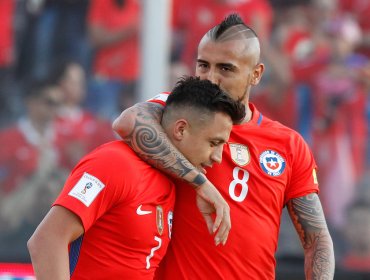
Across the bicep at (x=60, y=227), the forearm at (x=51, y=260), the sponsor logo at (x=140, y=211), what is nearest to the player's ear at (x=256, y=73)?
the sponsor logo at (x=140, y=211)

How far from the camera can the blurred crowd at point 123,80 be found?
8.14m

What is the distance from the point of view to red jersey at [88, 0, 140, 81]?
834 cm

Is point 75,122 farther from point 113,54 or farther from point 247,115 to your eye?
point 247,115

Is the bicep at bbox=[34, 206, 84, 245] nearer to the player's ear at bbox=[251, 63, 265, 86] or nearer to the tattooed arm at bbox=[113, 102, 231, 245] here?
the tattooed arm at bbox=[113, 102, 231, 245]

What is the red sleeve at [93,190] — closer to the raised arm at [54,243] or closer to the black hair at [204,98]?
the raised arm at [54,243]

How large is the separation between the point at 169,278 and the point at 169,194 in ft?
1.33

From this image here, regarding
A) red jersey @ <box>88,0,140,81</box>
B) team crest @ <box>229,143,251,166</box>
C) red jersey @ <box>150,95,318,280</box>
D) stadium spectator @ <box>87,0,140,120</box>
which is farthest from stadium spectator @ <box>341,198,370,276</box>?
team crest @ <box>229,143,251,166</box>

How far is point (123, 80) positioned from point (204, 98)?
445 cm

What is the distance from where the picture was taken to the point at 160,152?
396cm

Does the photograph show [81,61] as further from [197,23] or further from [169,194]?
[169,194]

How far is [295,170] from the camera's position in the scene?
4371 millimetres

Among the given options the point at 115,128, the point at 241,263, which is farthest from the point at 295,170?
the point at 115,128

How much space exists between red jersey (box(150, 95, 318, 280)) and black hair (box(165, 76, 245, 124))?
32 cm

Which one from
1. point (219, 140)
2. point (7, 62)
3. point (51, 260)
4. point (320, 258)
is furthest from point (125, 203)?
point (7, 62)
